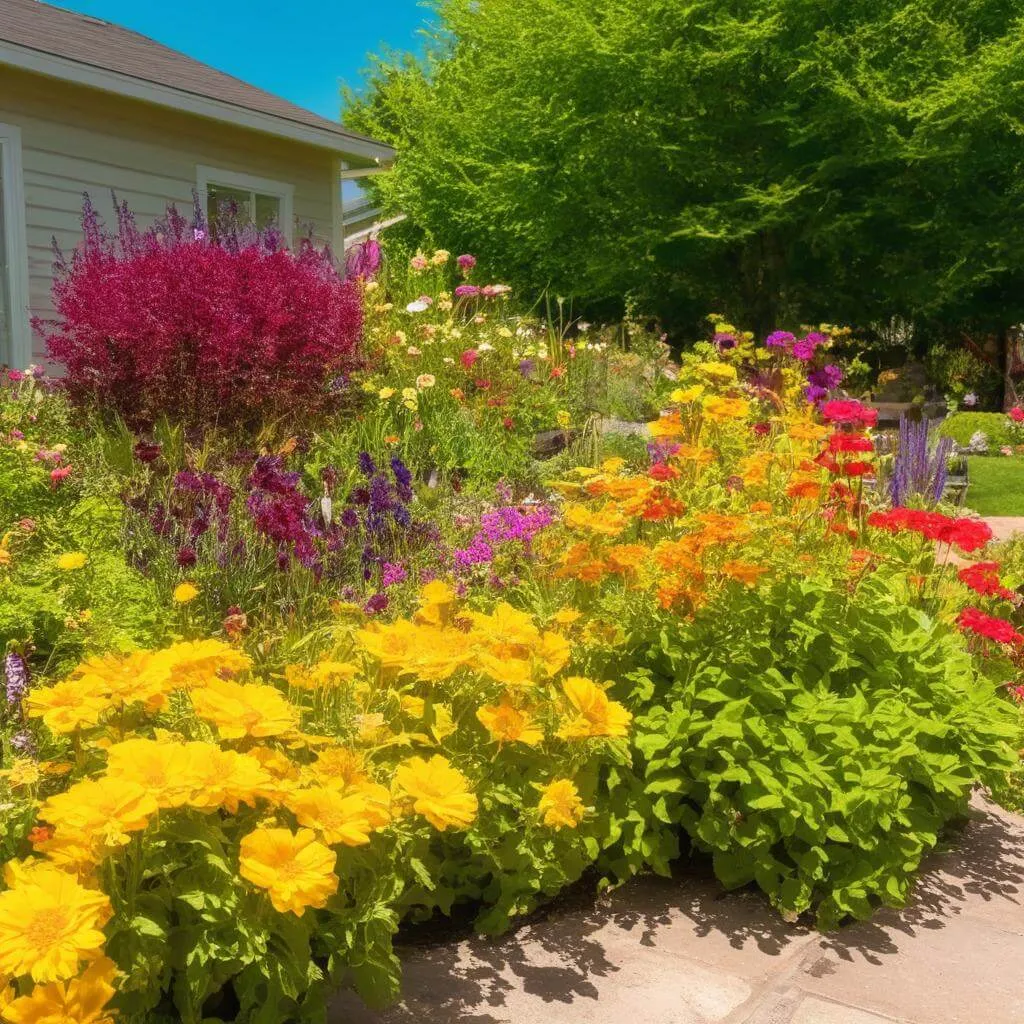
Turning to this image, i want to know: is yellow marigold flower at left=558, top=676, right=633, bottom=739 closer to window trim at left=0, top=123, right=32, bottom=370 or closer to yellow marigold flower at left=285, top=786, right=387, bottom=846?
yellow marigold flower at left=285, top=786, right=387, bottom=846

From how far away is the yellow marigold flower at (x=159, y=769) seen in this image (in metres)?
1.78

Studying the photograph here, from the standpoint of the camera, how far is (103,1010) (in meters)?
1.84

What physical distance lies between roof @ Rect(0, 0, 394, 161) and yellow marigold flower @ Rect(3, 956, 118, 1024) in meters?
7.67

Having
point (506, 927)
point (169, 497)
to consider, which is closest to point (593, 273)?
point (169, 497)

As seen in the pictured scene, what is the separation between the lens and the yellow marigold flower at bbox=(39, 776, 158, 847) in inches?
67.9

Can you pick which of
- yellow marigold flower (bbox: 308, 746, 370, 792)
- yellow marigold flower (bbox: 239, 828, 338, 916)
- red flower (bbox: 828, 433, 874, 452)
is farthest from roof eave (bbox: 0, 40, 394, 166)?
yellow marigold flower (bbox: 239, 828, 338, 916)

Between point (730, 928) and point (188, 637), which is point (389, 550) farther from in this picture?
point (730, 928)

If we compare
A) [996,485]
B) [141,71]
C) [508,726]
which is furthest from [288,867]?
[996,485]

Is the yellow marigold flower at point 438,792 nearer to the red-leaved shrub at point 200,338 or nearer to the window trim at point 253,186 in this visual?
the red-leaved shrub at point 200,338

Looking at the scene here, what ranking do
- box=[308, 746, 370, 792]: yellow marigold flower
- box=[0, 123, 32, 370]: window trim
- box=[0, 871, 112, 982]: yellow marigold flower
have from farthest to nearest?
box=[0, 123, 32, 370]: window trim
box=[308, 746, 370, 792]: yellow marigold flower
box=[0, 871, 112, 982]: yellow marigold flower

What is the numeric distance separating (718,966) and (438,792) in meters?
0.96

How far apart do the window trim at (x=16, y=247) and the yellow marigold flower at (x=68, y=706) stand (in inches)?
287

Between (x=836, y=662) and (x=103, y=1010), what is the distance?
6.89 ft

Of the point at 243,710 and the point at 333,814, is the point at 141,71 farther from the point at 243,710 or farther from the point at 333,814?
the point at 333,814
